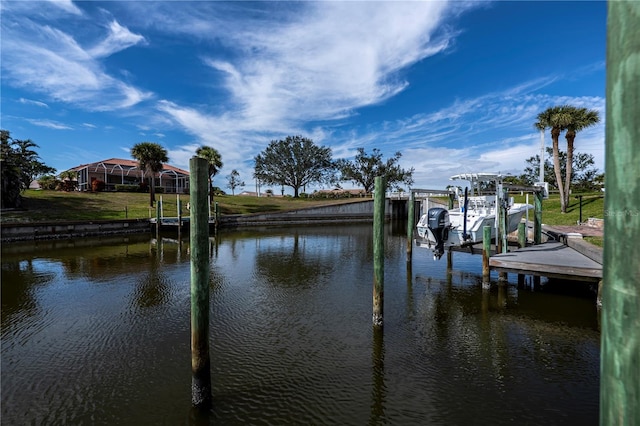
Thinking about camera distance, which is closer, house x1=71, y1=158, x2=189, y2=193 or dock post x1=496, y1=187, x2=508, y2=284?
dock post x1=496, y1=187, x2=508, y2=284

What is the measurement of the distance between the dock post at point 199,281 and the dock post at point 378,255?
395 centimetres

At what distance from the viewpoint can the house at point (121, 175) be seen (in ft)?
146

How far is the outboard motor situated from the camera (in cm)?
1155

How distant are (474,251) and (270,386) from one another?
411 inches

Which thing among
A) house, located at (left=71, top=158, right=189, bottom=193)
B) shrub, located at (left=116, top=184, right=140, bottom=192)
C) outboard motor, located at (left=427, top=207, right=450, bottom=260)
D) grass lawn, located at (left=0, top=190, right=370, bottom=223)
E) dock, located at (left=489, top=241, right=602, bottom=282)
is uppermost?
house, located at (left=71, top=158, right=189, bottom=193)

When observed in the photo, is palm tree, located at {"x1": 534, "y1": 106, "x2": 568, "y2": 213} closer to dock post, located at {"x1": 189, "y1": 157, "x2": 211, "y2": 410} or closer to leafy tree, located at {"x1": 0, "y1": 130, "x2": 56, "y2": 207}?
dock post, located at {"x1": 189, "y1": 157, "x2": 211, "y2": 410}

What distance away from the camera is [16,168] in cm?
2738

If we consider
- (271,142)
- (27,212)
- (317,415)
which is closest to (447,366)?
(317,415)

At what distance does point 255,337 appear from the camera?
7246 millimetres

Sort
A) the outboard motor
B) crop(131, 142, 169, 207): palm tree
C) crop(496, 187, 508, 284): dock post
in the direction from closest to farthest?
the outboard motor < crop(496, 187, 508, 284): dock post < crop(131, 142, 169, 207): palm tree

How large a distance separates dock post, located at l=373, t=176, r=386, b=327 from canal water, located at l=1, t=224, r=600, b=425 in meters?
0.48

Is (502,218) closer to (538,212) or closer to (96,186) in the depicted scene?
(538,212)

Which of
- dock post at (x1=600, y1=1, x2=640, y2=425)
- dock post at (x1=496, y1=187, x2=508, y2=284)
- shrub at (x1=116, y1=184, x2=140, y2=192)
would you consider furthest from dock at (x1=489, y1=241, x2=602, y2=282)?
shrub at (x1=116, y1=184, x2=140, y2=192)

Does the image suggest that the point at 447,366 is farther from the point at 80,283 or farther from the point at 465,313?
the point at 80,283
